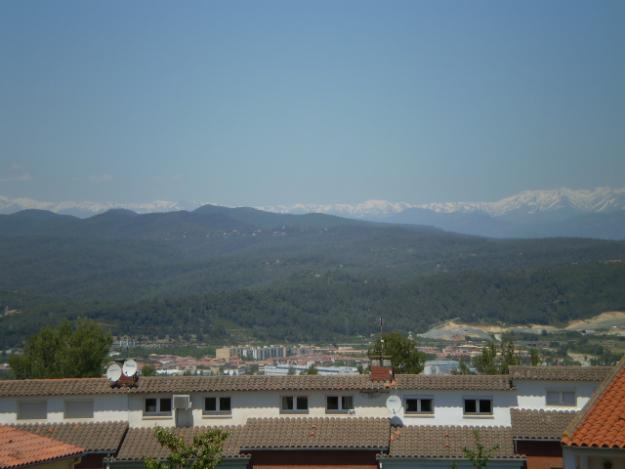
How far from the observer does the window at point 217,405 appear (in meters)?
25.5

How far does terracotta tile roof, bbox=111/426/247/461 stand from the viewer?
24.1 meters

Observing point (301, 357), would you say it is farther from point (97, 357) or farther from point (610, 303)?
point (97, 357)

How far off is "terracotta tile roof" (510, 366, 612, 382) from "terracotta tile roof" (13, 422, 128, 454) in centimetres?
988

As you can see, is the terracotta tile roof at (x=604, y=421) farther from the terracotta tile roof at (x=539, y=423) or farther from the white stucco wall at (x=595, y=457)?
the terracotta tile roof at (x=539, y=423)

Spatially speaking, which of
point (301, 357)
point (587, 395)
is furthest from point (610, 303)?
point (587, 395)

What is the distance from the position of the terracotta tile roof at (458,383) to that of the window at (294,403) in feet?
7.78

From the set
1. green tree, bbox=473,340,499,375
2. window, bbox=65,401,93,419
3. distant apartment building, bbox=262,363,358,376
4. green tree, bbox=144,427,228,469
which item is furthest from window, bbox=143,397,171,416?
distant apartment building, bbox=262,363,358,376

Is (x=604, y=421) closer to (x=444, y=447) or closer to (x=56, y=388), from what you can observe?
(x=444, y=447)

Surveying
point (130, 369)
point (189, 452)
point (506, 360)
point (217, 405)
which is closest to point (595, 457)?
point (189, 452)

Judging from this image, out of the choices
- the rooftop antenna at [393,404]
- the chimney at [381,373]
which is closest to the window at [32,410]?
the chimney at [381,373]

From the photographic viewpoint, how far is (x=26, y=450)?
56.3 ft

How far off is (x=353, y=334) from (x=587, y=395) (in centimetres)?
16638

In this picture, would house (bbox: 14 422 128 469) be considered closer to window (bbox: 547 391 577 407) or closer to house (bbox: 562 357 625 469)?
window (bbox: 547 391 577 407)

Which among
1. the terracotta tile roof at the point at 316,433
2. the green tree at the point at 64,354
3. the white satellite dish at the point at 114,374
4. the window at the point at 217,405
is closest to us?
the terracotta tile roof at the point at 316,433
